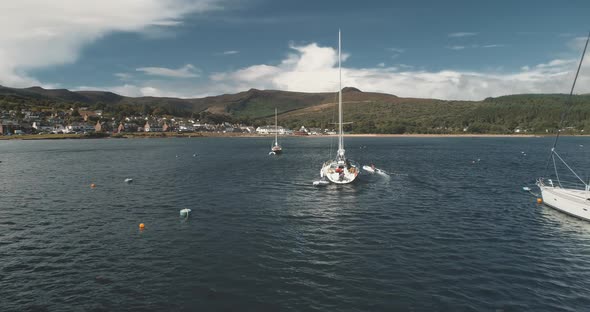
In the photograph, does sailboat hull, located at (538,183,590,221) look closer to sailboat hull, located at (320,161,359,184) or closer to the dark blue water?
the dark blue water

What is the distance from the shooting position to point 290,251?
2678 cm

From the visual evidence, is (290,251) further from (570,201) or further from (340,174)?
(570,201)

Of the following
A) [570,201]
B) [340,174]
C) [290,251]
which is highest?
[340,174]

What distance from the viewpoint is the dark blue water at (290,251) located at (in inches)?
771

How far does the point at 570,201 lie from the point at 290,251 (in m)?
29.8

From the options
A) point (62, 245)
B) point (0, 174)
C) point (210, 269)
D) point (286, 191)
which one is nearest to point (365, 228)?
point (210, 269)

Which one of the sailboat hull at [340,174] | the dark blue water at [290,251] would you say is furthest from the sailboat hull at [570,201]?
the sailboat hull at [340,174]

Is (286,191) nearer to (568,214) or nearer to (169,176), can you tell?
(169,176)

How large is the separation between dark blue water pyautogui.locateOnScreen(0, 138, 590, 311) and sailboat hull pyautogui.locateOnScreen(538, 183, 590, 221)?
3.32 feet

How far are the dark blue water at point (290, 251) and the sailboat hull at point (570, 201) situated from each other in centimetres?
101

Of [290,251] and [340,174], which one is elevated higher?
[340,174]

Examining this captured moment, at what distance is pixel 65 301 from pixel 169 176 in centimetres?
4904

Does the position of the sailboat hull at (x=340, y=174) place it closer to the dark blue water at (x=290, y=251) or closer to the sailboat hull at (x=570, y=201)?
the dark blue water at (x=290, y=251)

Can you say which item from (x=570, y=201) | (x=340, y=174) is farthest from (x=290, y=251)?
(x=570, y=201)
